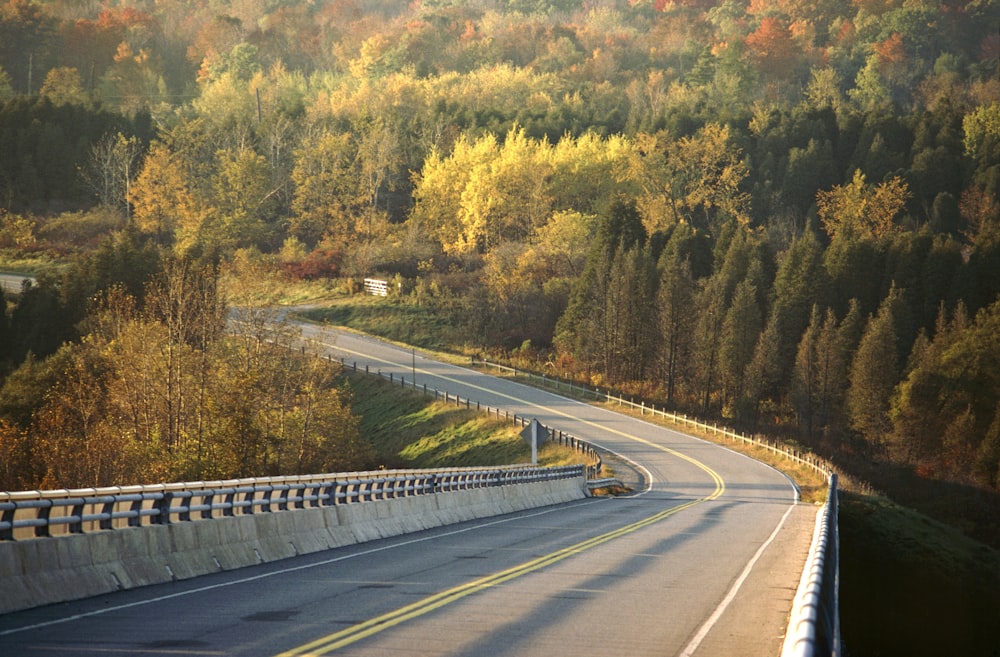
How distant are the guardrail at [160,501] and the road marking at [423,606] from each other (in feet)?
13.3

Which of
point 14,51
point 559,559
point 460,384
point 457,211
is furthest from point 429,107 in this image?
point 559,559

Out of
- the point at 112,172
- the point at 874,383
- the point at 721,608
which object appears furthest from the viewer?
the point at 112,172

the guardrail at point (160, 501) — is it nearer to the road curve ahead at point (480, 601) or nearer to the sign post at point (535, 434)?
the road curve ahead at point (480, 601)

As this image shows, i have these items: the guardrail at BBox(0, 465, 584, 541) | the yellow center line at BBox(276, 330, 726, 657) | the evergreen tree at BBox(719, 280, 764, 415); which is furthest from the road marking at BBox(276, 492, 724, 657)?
the evergreen tree at BBox(719, 280, 764, 415)

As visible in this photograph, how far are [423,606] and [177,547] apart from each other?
4.14 metres

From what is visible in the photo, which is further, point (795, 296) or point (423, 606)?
point (795, 296)

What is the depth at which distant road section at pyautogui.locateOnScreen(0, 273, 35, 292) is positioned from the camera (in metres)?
102

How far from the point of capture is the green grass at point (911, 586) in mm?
32062

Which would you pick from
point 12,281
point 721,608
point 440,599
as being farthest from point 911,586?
point 12,281

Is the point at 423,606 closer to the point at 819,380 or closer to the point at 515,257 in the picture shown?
the point at 819,380

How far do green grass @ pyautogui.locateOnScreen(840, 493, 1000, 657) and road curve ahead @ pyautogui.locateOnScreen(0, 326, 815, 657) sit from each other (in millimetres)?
3117

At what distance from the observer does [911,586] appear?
4131 cm

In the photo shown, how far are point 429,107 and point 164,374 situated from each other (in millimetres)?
101296

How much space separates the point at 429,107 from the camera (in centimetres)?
15912
